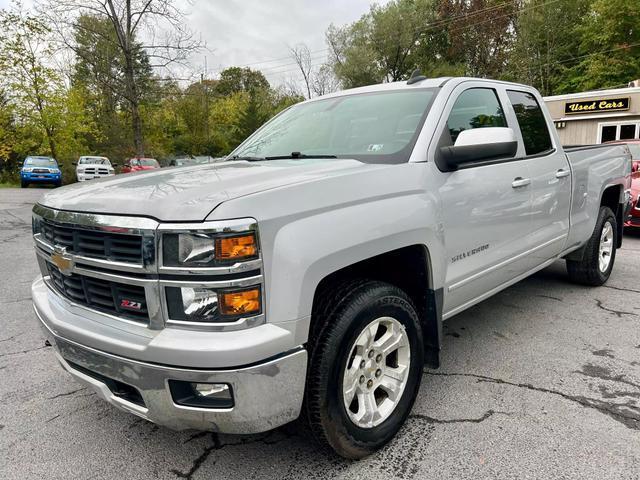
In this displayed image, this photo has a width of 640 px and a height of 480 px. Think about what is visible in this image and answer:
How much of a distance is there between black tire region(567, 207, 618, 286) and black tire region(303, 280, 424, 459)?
3.26 m

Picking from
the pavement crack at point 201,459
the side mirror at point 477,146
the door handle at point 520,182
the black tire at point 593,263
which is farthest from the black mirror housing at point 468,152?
the black tire at point 593,263

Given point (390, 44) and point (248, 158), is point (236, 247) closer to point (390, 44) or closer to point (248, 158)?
point (248, 158)

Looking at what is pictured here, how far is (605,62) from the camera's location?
3111cm

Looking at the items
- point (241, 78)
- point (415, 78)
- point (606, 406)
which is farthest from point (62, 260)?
point (241, 78)

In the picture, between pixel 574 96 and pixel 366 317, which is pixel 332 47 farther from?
pixel 366 317

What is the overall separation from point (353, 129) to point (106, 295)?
1875 mm

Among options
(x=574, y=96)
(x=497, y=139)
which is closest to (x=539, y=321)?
(x=497, y=139)

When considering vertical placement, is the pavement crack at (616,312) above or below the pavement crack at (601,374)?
below

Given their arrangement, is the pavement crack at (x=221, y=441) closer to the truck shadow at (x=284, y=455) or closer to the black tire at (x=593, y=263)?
the truck shadow at (x=284, y=455)

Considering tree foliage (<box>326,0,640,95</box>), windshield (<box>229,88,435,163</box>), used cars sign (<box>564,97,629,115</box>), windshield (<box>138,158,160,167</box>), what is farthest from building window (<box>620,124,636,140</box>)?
windshield (<box>229,88,435,163</box>)

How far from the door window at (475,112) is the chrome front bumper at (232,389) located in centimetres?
178

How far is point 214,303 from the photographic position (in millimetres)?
1784

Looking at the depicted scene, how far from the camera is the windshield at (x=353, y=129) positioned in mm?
2803

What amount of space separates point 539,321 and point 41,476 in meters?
3.72
